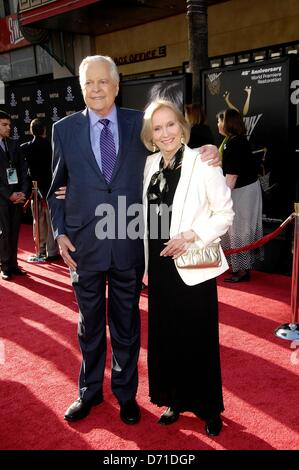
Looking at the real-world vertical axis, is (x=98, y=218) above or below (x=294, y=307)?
above

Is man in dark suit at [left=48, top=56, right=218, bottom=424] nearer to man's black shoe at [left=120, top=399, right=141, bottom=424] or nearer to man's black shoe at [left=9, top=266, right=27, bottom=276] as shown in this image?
man's black shoe at [left=120, top=399, right=141, bottom=424]

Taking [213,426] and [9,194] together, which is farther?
[9,194]

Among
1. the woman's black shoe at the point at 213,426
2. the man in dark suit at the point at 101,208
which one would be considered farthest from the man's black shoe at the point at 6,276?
the woman's black shoe at the point at 213,426

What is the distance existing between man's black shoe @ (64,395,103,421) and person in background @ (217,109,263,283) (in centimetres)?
292

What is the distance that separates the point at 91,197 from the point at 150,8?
1004 centimetres

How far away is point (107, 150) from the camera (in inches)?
97.3

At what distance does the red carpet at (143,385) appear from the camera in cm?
251

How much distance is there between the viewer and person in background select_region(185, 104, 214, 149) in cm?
506

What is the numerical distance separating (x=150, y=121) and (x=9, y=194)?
12.6ft

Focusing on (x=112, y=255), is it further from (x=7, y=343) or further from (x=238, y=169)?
(x=238, y=169)

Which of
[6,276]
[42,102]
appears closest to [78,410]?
[6,276]

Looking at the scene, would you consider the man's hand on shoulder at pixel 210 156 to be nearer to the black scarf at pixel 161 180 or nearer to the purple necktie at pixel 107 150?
the black scarf at pixel 161 180

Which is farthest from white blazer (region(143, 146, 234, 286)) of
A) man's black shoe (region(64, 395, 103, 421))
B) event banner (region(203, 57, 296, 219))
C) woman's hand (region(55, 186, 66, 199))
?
event banner (region(203, 57, 296, 219))

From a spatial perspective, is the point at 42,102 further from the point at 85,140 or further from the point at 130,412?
the point at 130,412
